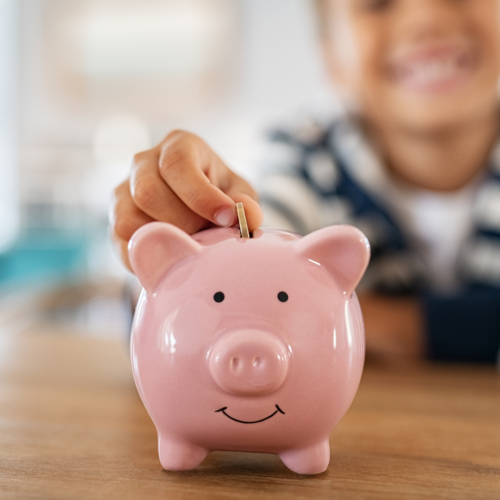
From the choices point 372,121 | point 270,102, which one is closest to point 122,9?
point 270,102

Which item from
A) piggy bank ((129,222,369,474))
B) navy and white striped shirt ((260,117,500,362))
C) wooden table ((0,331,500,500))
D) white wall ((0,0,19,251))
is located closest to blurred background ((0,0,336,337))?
white wall ((0,0,19,251))

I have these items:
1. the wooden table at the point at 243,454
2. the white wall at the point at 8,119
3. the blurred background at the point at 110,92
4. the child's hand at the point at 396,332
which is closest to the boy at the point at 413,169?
the child's hand at the point at 396,332

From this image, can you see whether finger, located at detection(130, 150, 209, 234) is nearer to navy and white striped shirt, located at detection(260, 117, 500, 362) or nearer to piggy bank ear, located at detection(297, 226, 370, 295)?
piggy bank ear, located at detection(297, 226, 370, 295)

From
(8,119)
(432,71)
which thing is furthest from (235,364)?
(8,119)

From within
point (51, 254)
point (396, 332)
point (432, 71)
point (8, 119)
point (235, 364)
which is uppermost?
point (432, 71)

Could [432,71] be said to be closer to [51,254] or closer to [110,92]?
[51,254]

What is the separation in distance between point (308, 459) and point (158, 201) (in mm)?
206

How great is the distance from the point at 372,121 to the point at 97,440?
93 centimetres

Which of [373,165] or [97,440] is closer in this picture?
[97,440]

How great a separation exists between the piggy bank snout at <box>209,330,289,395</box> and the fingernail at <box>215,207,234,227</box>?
97 millimetres

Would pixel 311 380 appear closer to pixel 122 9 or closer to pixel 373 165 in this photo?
pixel 373 165

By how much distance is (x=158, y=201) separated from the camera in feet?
1.41

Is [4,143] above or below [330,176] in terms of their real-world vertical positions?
below

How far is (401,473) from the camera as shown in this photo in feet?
1.27
